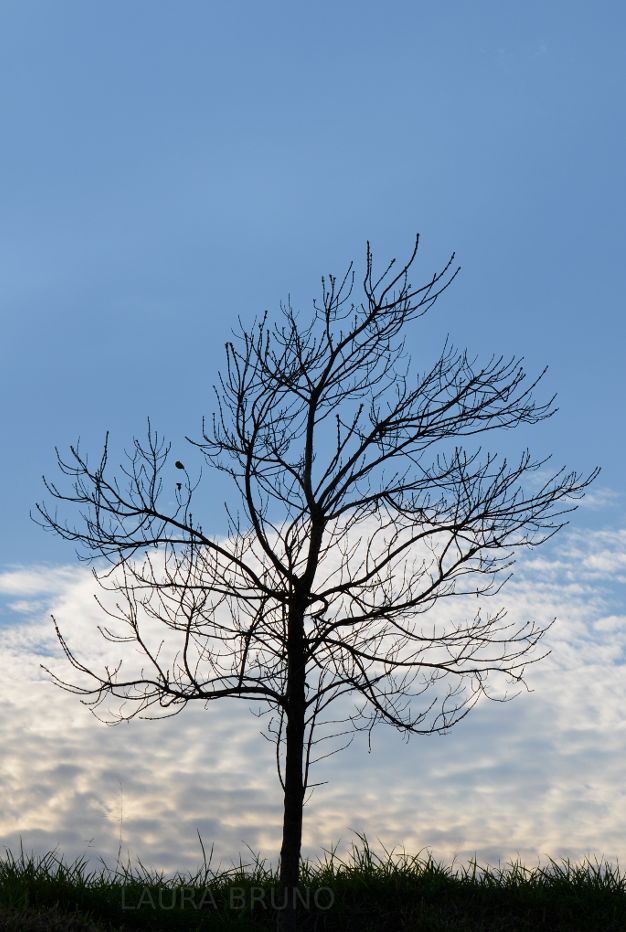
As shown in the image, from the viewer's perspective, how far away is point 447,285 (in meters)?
9.63

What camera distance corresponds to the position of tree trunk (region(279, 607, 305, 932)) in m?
8.17

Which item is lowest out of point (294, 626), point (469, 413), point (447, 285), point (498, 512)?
point (294, 626)

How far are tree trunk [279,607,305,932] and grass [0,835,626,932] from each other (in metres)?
0.26

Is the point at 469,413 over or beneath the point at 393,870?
over

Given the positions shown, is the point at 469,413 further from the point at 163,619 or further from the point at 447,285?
the point at 163,619

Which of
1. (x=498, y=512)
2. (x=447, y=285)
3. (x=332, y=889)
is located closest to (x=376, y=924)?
(x=332, y=889)

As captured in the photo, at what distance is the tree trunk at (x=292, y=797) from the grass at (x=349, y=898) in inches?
10.1

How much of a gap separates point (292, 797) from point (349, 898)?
2030mm

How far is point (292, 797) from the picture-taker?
828 cm

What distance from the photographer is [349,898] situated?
9.47 metres

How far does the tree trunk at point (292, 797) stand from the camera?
8.17m

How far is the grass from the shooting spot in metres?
8.92

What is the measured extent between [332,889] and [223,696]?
9.35 feet

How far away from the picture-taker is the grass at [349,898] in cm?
892
